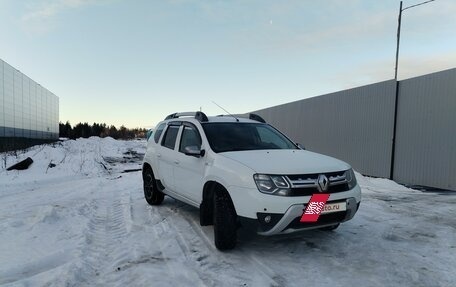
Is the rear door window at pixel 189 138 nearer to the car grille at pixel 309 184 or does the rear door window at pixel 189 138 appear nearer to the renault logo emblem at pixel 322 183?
the car grille at pixel 309 184

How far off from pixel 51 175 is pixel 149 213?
26.9 feet

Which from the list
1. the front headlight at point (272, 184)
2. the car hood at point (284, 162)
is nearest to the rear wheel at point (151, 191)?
the car hood at point (284, 162)

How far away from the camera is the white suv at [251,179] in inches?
182

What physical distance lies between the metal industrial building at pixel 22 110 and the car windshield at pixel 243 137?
23.3 m

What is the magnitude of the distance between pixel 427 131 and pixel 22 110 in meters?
40.4

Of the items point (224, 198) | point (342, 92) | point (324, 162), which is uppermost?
point (342, 92)

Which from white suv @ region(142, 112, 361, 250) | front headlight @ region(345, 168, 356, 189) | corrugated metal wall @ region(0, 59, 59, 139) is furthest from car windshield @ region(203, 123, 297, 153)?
corrugated metal wall @ region(0, 59, 59, 139)

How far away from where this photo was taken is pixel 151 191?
823 cm

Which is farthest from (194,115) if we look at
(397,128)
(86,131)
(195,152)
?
(86,131)

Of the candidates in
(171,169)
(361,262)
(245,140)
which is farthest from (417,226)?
(171,169)

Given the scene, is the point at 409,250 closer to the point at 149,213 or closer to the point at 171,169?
the point at 171,169

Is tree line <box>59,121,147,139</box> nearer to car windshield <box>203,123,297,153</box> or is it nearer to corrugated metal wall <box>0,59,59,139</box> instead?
corrugated metal wall <box>0,59,59,139</box>

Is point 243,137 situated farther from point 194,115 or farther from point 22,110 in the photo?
point 22,110

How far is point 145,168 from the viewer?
8.62 meters
